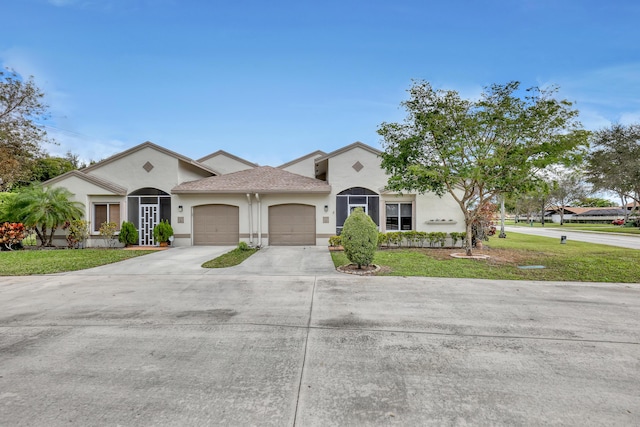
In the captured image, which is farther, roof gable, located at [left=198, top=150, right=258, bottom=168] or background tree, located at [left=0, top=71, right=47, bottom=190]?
roof gable, located at [left=198, top=150, right=258, bottom=168]

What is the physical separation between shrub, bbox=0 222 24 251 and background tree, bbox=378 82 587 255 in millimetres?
16907

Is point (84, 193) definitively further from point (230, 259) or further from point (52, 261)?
point (230, 259)

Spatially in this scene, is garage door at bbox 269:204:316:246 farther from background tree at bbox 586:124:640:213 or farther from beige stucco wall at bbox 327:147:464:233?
background tree at bbox 586:124:640:213

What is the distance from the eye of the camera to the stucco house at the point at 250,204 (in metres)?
14.6

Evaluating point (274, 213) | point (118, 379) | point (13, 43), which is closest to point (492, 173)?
point (274, 213)

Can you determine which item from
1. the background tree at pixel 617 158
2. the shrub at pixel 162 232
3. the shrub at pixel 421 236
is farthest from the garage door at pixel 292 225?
the background tree at pixel 617 158

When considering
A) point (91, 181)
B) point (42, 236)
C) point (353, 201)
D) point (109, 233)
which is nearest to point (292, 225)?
point (353, 201)

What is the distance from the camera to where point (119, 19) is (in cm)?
1268

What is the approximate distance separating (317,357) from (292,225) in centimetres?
1155

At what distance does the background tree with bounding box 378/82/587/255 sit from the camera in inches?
396

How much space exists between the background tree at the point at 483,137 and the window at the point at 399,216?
347 centimetres

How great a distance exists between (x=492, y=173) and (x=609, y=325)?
729 centimetres

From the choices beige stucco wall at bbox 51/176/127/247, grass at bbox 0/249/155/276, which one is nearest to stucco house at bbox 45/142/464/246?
beige stucco wall at bbox 51/176/127/247

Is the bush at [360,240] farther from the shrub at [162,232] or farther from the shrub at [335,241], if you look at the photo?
the shrub at [162,232]
